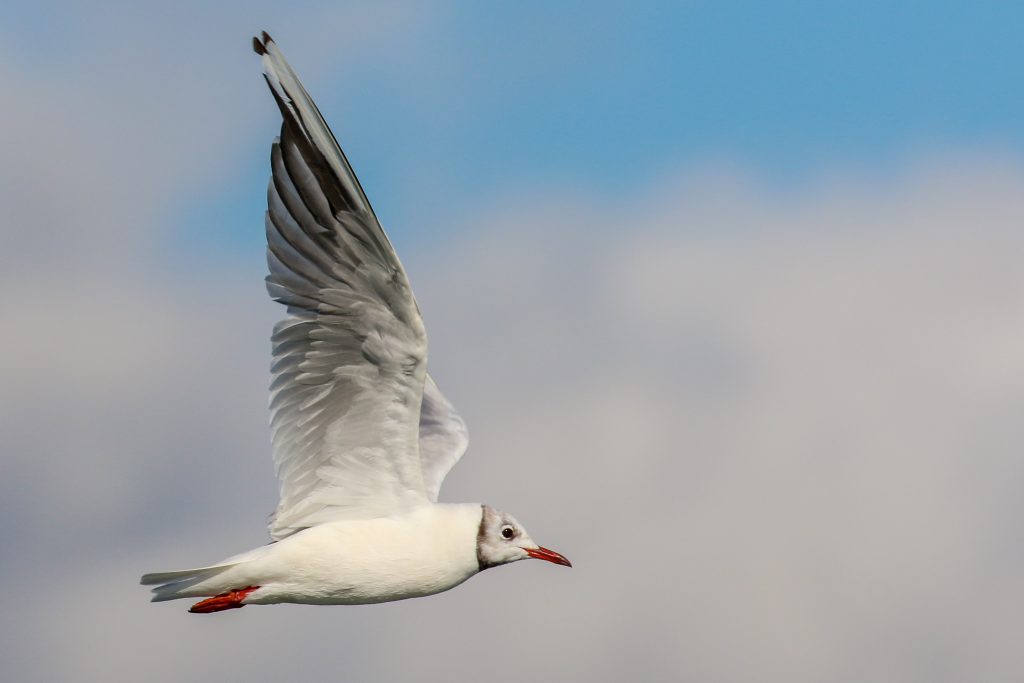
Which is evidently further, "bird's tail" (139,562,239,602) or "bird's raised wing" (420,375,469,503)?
"bird's raised wing" (420,375,469,503)

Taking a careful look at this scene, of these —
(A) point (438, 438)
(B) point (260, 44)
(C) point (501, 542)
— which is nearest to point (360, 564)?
(C) point (501, 542)

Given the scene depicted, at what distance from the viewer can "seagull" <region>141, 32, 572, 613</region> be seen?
1086 cm

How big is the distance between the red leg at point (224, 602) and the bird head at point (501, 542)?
1.66 meters

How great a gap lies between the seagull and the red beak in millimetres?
19

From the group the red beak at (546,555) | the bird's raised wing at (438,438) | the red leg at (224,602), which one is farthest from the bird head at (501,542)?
the red leg at (224,602)

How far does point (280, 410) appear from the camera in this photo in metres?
11.8

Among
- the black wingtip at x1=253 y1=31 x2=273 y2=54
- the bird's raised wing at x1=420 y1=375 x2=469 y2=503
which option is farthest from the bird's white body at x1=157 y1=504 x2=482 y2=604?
the black wingtip at x1=253 y1=31 x2=273 y2=54

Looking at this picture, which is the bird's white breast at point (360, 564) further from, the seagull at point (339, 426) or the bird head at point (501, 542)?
the bird head at point (501, 542)

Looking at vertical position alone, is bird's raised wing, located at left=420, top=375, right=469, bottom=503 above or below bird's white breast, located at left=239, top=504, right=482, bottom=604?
above

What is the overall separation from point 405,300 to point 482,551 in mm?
2118

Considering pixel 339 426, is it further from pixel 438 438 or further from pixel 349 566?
pixel 438 438

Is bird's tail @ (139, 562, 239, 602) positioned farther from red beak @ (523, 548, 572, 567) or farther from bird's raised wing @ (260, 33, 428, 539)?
red beak @ (523, 548, 572, 567)

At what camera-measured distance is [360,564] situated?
11477 millimetres

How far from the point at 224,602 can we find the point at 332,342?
6.56 feet
